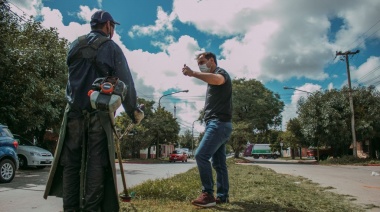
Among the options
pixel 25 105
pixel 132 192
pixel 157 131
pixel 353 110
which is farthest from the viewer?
pixel 157 131

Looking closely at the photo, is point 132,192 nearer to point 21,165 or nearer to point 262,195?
point 262,195

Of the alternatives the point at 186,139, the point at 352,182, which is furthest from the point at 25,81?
the point at 186,139

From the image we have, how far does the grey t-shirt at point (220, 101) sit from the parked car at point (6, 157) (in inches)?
296

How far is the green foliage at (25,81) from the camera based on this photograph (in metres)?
13.6

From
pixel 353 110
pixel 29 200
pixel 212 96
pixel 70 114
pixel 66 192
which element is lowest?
pixel 29 200

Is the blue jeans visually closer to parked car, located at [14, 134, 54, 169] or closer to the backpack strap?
the backpack strap

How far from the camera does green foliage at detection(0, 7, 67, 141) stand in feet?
44.7

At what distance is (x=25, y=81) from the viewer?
13.8 meters

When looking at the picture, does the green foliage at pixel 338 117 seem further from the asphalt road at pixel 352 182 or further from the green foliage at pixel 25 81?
the green foliage at pixel 25 81

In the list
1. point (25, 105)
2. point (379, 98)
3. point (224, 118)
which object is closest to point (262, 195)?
point (224, 118)

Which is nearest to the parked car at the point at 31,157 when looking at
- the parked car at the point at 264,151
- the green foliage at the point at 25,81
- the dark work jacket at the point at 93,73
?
the green foliage at the point at 25,81

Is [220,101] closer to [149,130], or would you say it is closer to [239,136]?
[239,136]

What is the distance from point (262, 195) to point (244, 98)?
147 feet

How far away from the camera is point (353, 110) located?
29.7 metres
